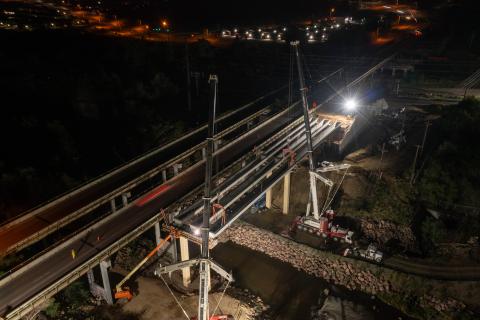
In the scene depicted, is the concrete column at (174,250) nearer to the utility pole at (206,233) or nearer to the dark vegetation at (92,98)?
the utility pole at (206,233)

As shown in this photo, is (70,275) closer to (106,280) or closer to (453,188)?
(106,280)

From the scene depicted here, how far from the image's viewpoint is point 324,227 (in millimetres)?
24516

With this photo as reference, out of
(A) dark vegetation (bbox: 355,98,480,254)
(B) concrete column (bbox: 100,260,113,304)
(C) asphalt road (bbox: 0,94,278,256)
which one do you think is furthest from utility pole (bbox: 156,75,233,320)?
(A) dark vegetation (bbox: 355,98,480,254)

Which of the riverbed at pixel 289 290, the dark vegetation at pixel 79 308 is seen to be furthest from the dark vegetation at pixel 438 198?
the dark vegetation at pixel 79 308

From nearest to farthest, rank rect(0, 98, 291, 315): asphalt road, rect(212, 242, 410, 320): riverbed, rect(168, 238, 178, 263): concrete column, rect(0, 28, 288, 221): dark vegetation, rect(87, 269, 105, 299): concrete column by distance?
rect(0, 98, 291, 315): asphalt road, rect(87, 269, 105, 299): concrete column, rect(212, 242, 410, 320): riverbed, rect(168, 238, 178, 263): concrete column, rect(0, 28, 288, 221): dark vegetation

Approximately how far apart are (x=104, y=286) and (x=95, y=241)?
269 cm

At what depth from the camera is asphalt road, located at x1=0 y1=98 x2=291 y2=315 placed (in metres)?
15.4

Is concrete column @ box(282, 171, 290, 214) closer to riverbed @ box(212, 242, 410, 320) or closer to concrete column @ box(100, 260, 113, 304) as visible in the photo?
riverbed @ box(212, 242, 410, 320)

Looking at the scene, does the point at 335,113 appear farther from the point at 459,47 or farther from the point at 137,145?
the point at 459,47

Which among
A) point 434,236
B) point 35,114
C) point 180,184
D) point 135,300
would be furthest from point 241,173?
point 35,114

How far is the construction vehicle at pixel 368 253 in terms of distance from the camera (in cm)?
2211

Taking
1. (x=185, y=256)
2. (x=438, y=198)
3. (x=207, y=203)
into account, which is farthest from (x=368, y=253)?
(x=207, y=203)

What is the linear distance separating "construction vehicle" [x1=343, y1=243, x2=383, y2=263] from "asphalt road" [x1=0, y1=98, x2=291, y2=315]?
11004 mm

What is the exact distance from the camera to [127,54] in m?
49.8
